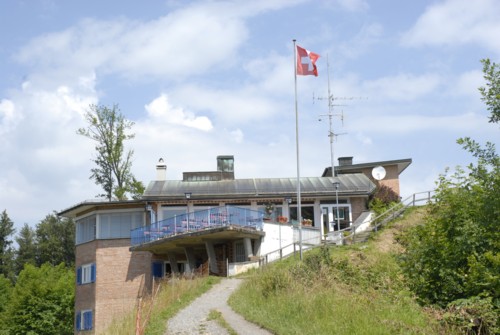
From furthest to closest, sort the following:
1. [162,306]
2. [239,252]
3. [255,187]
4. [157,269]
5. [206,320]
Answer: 1. [255,187]
2. [157,269]
3. [239,252]
4. [162,306]
5. [206,320]

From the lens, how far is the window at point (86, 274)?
3872 centimetres

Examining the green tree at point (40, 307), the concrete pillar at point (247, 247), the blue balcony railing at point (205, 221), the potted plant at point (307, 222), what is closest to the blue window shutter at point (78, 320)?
the blue balcony railing at point (205, 221)

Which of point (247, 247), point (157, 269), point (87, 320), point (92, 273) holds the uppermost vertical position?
point (247, 247)

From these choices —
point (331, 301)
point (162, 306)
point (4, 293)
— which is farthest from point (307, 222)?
point (4, 293)

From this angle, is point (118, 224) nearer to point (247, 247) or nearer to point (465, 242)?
point (247, 247)

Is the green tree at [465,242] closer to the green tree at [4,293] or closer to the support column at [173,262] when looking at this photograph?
the support column at [173,262]

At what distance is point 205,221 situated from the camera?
1292 inches

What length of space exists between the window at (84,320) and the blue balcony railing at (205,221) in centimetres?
630

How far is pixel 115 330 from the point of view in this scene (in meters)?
18.5

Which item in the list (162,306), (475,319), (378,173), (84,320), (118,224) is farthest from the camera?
(378,173)

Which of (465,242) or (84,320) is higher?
(465,242)

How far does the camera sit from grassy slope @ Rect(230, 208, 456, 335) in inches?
581

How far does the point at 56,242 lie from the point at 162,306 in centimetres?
6069

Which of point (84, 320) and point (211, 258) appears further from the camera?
point (84, 320)
